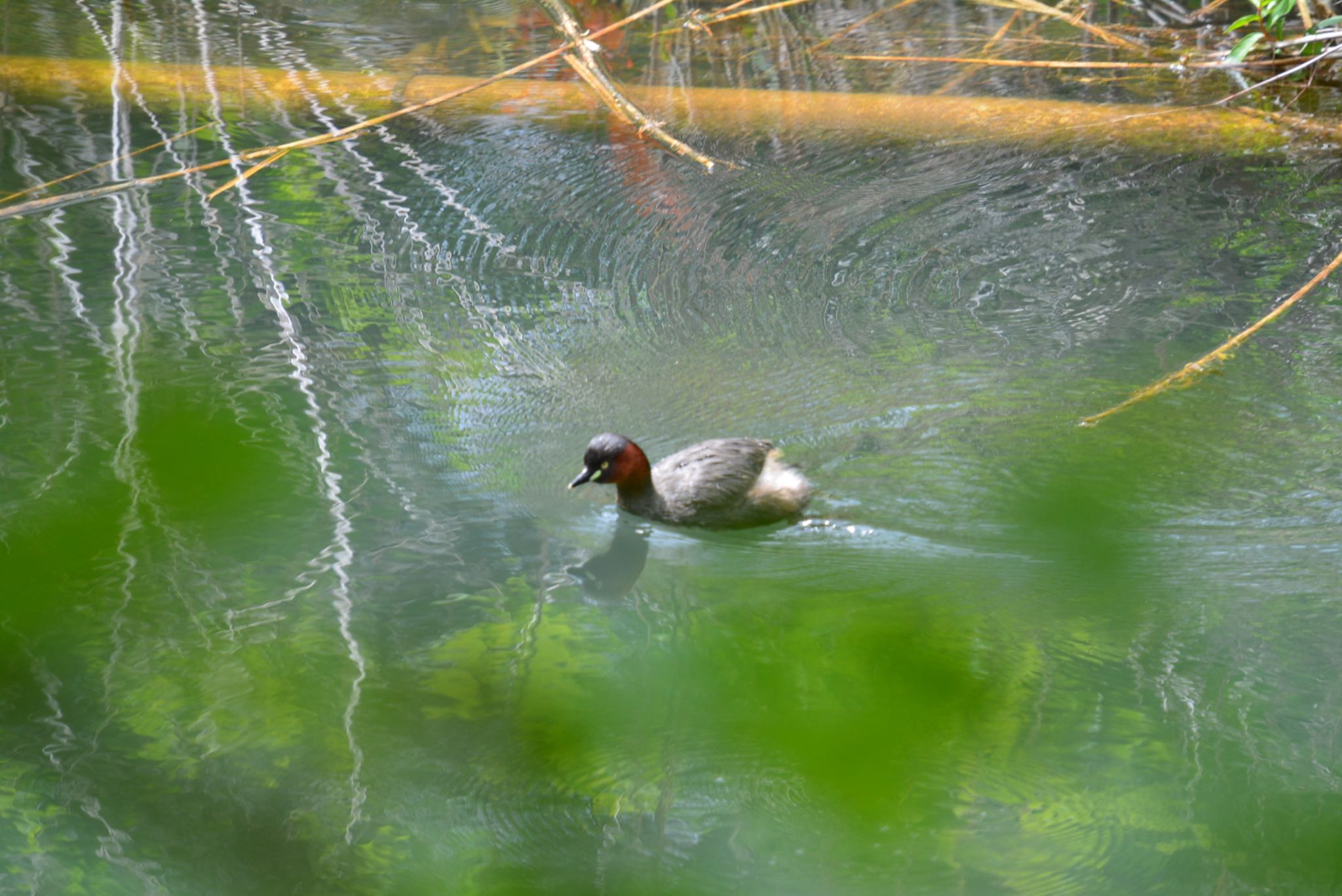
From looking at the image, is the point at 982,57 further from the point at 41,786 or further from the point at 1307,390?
the point at 41,786

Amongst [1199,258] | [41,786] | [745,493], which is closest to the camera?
[41,786]

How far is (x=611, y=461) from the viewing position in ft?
16.3

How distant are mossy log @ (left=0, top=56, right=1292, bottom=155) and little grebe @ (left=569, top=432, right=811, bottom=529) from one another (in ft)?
13.6

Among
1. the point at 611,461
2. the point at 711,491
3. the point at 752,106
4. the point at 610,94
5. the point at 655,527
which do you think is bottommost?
the point at 655,527

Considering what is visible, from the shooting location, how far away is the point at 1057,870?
310cm

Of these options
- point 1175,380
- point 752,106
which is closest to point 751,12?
point 752,106

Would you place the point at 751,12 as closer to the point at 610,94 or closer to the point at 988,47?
the point at 988,47

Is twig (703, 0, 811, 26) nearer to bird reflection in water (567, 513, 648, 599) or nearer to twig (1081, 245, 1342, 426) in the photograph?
twig (1081, 245, 1342, 426)

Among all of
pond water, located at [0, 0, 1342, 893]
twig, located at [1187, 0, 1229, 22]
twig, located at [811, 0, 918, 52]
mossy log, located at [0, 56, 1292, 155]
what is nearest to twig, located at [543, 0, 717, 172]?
pond water, located at [0, 0, 1342, 893]

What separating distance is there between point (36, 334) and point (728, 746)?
4.26 metres

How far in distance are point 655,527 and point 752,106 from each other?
193 inches

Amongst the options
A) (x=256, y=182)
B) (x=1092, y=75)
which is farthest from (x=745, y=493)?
(x=1092, y=75)

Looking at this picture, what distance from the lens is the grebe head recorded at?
4926 mm

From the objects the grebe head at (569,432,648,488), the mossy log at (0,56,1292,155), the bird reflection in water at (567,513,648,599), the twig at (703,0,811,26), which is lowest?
the bird reflection in water at (567,513,648,599)
